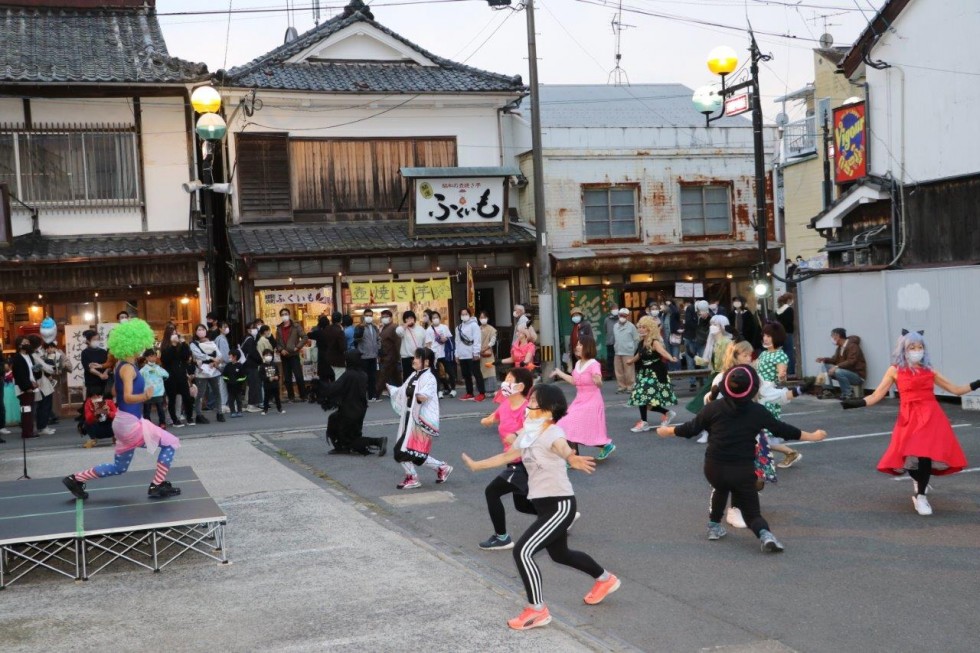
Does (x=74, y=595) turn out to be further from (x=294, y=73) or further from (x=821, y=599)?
(x=294, y=73)

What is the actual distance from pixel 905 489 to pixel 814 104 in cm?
2866

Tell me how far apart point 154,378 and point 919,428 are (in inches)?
317

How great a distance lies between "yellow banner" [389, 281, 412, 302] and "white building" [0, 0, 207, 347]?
4393 millimetres

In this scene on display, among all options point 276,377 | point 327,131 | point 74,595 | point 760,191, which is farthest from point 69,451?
point 760,191

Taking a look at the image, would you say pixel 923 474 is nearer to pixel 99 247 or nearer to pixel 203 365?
pixel 203 365

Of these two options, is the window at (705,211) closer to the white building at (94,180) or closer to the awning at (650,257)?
the awning at (650,257)

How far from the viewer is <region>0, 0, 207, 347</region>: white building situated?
2153 centimetres

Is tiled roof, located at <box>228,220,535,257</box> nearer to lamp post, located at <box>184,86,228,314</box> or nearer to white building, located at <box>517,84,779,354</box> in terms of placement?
lamp post, located at <box>184,86,228,314</box>

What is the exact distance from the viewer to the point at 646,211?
26359 millimetres

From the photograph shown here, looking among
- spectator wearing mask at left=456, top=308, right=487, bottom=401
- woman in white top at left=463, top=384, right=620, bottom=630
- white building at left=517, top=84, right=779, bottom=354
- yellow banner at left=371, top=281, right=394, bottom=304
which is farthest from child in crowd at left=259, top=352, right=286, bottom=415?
woman in white top at left=463, top=384, right=620, bottom=630

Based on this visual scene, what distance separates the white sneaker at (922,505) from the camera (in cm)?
939

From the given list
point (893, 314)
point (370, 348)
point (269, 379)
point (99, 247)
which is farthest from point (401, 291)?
point (893, 314)

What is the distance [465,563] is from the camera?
331 inches

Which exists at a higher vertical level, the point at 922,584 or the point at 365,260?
the point at 365,260
